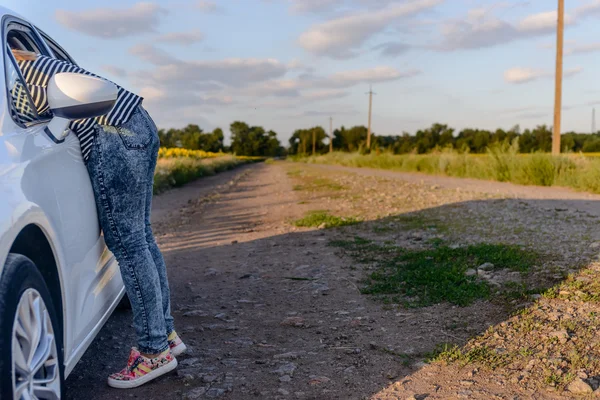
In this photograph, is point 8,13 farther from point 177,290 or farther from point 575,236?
point 575,236

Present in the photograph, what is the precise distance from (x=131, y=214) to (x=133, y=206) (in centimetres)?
4

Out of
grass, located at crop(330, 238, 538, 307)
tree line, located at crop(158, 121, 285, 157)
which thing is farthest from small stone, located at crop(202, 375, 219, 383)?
tree line, located at crop(158, 121, 285, 157)

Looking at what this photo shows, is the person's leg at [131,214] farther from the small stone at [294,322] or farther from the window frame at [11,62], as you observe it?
the small stone at [294,322]

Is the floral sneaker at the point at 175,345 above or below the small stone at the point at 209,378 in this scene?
above

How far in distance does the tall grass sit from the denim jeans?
12.2 metres

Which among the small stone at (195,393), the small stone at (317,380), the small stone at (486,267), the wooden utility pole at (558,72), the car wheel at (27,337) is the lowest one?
the small stone at (195,393)

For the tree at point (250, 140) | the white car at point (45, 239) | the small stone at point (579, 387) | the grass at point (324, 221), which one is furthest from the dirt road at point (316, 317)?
the tree at point (250, 140)

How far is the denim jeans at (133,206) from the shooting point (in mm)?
2662

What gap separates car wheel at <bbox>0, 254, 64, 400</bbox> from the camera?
66.7 inches

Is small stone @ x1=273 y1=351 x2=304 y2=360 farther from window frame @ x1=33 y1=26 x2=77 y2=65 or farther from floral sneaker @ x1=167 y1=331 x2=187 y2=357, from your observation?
window frame @ x1=33 y1=26 x2=77 y2=65

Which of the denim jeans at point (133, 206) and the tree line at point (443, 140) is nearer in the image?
the denim jeans at point (133, 206)

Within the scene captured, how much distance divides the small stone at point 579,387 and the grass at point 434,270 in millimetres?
1373

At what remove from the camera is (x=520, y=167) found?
16703 millimetres

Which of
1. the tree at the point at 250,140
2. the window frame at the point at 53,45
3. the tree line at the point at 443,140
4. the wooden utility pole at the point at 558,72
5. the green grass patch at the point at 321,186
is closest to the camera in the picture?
the window frame at the point at 53,45
